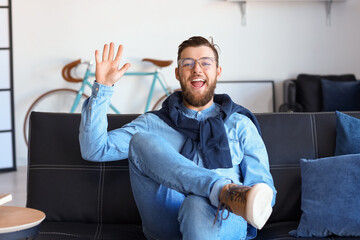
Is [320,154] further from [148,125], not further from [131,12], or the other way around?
[131,12]

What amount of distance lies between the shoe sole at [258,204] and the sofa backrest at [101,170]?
2.16ft

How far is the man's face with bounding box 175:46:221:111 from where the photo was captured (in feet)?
8.36

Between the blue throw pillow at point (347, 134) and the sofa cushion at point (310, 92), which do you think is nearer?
the blue throw pillow at point (347, 134)

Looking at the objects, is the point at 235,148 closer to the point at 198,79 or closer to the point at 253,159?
the point at 253,159

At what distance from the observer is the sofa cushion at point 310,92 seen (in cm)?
550

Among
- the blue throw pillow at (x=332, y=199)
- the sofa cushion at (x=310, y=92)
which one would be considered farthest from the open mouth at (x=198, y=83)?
Answer: the sofa cushion at (x=310, y=92)

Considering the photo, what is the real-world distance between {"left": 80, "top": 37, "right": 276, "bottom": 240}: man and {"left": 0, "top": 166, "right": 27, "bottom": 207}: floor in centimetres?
216

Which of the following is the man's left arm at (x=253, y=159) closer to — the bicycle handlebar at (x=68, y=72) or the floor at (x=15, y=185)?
the floor at (x=15, y=185)

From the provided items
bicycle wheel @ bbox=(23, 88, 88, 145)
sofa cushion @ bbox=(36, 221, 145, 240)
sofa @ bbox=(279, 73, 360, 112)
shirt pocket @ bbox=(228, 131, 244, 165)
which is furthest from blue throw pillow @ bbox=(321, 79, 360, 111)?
sofa cushion @ bbox=(36, 221, 145, 240)

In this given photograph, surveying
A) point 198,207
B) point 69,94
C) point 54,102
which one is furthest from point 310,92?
point 198,207

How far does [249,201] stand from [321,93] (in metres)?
3.97

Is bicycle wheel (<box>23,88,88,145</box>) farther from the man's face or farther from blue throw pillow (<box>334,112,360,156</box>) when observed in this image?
blue throw pillow (<box>334,112,360,156</box>)

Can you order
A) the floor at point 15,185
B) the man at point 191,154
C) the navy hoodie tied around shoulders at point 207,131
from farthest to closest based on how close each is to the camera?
the floor at point 15,185 → the navy hoodie tied around shoulders at point 207,131 → the man at point 191,154

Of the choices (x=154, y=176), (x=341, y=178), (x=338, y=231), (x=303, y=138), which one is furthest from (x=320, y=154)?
(x=154, y=176)
